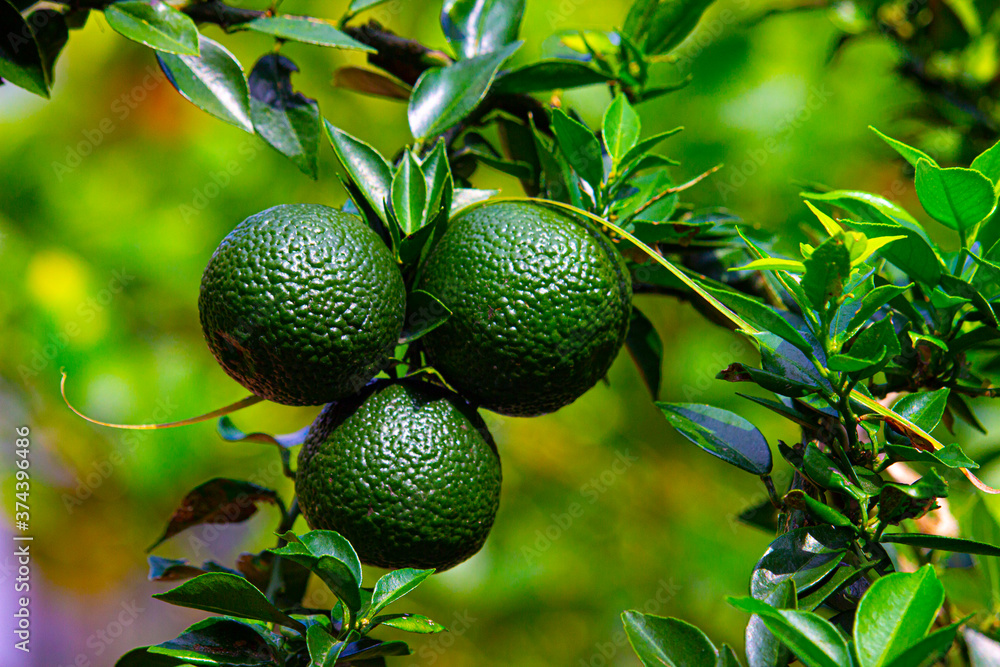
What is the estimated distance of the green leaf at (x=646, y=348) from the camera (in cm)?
71

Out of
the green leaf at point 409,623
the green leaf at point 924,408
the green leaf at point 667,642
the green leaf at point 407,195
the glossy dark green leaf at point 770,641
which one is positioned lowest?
the green leaf at point 409,623

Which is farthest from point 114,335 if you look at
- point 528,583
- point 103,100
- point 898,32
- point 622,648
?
point 898,32

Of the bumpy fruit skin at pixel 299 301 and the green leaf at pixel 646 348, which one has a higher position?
the bumpy fruit skin at pixel 299 301

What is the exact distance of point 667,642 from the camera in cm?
41

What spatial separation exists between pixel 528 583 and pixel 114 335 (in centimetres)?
110

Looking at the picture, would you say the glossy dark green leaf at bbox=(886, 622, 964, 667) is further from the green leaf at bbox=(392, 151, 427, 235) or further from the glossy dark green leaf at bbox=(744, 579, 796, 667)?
the green leaf at bbox=(392, 151, 427, 235)

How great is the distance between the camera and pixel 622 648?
1.85m

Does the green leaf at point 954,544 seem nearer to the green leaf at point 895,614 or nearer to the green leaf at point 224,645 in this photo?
the green leaf at point 895,614

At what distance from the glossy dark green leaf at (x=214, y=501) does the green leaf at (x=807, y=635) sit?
0.43m

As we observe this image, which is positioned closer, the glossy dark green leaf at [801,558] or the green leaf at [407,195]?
the glossy dark green leaf at [801,558]

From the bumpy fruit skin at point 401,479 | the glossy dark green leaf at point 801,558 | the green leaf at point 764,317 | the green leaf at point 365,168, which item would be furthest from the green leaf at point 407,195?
the glossy dark green leaf at point 801,558

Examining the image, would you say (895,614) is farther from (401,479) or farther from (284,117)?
(284,117)

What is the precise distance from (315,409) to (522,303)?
4.52 ft

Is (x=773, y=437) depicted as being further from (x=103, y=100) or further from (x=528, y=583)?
(x=103, y=100)
